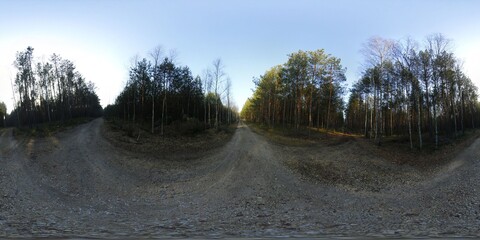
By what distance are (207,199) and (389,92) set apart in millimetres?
31321

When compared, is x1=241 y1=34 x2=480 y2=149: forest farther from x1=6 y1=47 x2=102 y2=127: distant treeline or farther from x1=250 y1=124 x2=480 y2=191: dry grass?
x1=6 y1=47 x2=102 y2=127: distant treeline

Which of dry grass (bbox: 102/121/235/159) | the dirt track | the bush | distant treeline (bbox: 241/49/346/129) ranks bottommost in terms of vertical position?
the dirt track

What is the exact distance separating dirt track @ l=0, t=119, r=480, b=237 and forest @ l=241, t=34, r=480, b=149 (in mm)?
11829

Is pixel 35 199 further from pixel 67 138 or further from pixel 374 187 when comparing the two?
pixel 67 138

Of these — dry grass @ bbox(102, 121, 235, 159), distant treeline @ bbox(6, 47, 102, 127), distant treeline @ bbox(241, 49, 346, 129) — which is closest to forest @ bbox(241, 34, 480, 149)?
distant treeline @ bbox(241, 49, 346, 129)

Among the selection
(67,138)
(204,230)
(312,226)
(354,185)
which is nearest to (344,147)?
(354,185)

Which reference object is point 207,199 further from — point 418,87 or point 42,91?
point 42,91

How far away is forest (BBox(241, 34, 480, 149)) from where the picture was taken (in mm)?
34125

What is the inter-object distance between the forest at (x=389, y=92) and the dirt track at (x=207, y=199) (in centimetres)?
1183

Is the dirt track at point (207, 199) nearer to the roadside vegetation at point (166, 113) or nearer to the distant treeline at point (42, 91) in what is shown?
the roadside vegetation at point (166, 113)

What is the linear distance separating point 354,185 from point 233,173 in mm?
7461

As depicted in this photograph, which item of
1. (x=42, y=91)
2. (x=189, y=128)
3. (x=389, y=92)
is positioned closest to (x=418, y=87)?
(x=389, y=92)

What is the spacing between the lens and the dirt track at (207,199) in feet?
32.6

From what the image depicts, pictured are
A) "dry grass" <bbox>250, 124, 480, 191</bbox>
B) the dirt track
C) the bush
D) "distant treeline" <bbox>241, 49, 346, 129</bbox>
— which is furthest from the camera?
"distant treeline" <bbox>241, 49, 346, 129</bbox>
